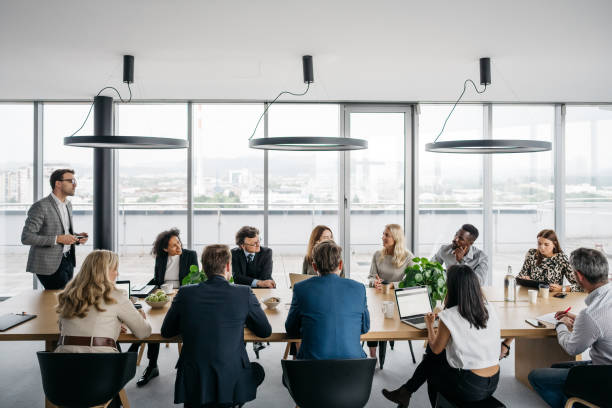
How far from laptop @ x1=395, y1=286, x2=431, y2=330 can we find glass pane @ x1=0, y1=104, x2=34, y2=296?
5228 mm

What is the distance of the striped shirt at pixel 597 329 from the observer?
8.00ft

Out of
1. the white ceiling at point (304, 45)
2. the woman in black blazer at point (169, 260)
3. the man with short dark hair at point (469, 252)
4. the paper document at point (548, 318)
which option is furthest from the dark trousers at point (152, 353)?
the paper document at point (548, 318)

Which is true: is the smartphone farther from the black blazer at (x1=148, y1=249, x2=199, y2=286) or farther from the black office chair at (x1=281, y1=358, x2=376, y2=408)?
the black blazer at (x1=148, y1=249, x2=199, y2=286)

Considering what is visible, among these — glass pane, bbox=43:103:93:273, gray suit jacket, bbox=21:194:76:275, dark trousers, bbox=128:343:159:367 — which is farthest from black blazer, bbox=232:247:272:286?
glass pane, bbox=43:103:93:273

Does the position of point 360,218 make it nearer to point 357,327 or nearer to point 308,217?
point 308,217

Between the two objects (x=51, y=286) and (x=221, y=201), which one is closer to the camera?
(x=51, y=286)

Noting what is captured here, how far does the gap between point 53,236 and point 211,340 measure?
275 centimetres

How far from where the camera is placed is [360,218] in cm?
621

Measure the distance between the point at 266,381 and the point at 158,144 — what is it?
2.01 metres

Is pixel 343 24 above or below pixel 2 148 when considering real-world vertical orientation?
above

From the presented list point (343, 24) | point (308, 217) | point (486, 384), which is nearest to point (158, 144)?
point (343, 24)

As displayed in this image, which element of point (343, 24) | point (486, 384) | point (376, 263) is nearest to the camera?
point (486, 384)

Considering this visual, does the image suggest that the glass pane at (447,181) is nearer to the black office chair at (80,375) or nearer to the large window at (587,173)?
the large window at (587,173)

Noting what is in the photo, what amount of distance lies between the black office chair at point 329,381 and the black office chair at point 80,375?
0.85 meters
